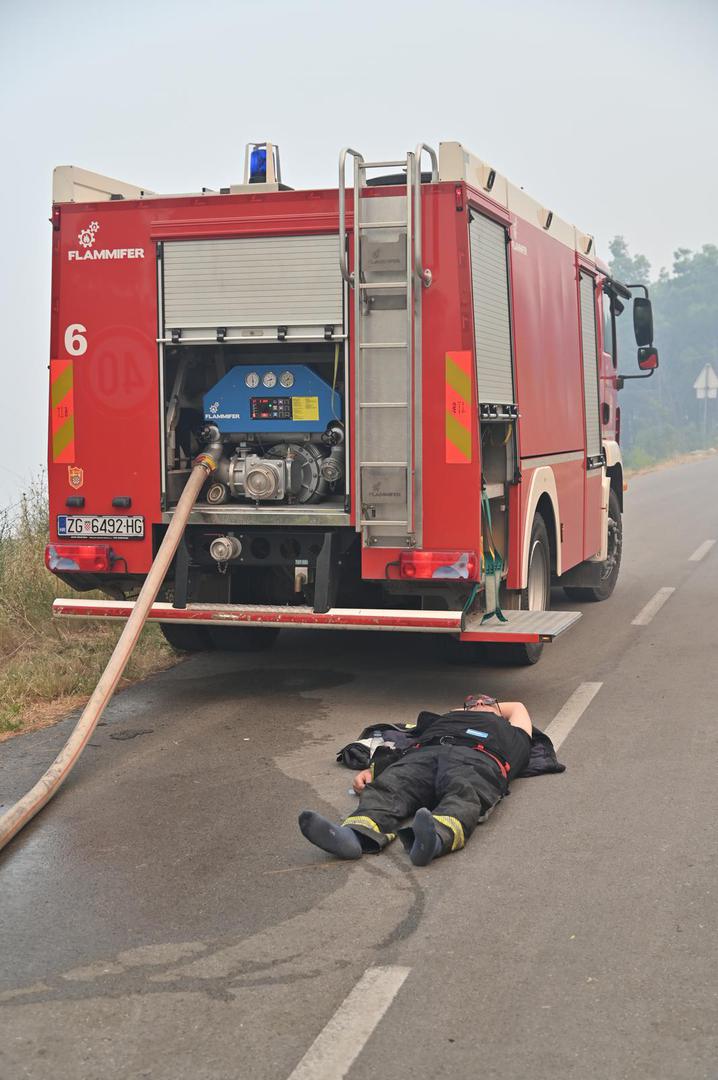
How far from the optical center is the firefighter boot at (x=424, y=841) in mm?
5242

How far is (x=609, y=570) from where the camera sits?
12891 millimetres

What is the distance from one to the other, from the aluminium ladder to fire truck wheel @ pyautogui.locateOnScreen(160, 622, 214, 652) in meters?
2.31

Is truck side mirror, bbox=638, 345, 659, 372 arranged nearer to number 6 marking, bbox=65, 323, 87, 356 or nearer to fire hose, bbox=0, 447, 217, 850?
fire hose, bbox=0, 447, 217, 850

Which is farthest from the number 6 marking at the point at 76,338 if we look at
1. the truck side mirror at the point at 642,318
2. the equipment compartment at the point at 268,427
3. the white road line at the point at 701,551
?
the white road line at the point at 701,551

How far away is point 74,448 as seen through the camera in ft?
27.8

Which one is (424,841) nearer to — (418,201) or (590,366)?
(418,201)

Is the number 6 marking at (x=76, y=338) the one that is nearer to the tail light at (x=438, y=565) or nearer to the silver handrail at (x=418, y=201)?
the silver handrail at (x=418, y=201)

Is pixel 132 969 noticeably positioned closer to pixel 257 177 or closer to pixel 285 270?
pixel 285 270

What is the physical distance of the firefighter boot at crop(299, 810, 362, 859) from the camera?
523 centimetres

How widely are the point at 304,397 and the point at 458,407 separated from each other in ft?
3.85

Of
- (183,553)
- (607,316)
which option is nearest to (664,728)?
(183,553)

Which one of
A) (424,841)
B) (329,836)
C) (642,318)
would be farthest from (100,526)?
(642,318)

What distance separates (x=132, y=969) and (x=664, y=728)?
4077 millimetres

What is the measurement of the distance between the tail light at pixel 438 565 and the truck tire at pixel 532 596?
1.18m
